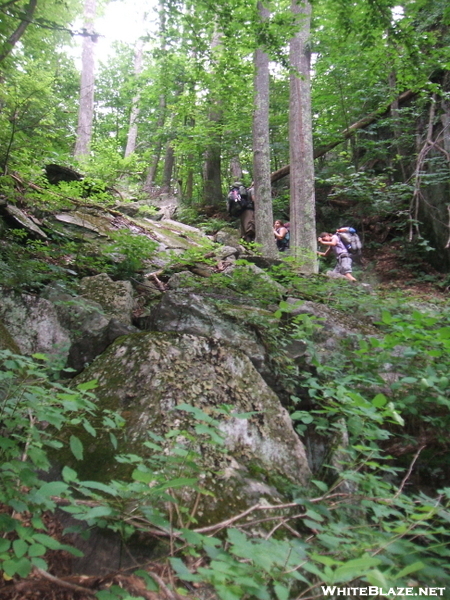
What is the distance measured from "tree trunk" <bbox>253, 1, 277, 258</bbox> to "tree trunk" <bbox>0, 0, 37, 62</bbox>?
23.1ft

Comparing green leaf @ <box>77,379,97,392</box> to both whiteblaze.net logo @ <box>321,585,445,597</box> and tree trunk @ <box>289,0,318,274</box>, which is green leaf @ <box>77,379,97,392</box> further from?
tree trunk @ <box>289,0,318,274</box>

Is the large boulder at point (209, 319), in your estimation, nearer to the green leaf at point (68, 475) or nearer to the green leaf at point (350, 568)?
the green leaf at point (68, 475)

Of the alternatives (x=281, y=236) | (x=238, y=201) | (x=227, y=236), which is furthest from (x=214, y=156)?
(x=281, y=236)

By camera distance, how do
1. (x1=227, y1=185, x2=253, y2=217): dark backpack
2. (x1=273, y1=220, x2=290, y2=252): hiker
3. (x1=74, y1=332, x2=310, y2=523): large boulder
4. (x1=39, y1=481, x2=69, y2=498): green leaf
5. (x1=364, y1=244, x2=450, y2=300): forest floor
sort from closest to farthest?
1. (x1=39, y1=481, x2=69, y2=498): green leaf
2. (x1=74, y1=332, x2=310, y2=523): large boulder
3. (x1=364, y1=244, x2=450, y2=300): forest floor
4. (x1=273, y1=220, x2=290, y2=252): hiker
5. (x1=227, y1=185, x2=253, y2=217): dark backpack

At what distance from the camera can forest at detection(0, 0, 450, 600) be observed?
146 cm

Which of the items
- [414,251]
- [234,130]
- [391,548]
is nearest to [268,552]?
[391,548]

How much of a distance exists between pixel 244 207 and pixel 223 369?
9.83 metres

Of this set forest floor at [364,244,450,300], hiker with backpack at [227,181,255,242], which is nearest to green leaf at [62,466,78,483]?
forest floor at [364,244,450,300]

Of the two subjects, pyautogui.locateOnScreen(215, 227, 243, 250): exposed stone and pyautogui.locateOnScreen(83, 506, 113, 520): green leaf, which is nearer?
pyautogui.locateOnScreen(83, 506, 113, 520): green leaf

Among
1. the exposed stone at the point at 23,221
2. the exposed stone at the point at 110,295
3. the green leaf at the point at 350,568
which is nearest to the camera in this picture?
the green leaf at the point at 350,568

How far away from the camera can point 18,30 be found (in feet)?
13.1

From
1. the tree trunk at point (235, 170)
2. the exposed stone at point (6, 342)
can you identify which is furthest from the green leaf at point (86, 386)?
the tree trunk at point (235, 170)

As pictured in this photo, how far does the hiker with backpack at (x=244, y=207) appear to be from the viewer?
39.6 feet

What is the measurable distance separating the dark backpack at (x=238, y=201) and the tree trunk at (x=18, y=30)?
27.5 feet
